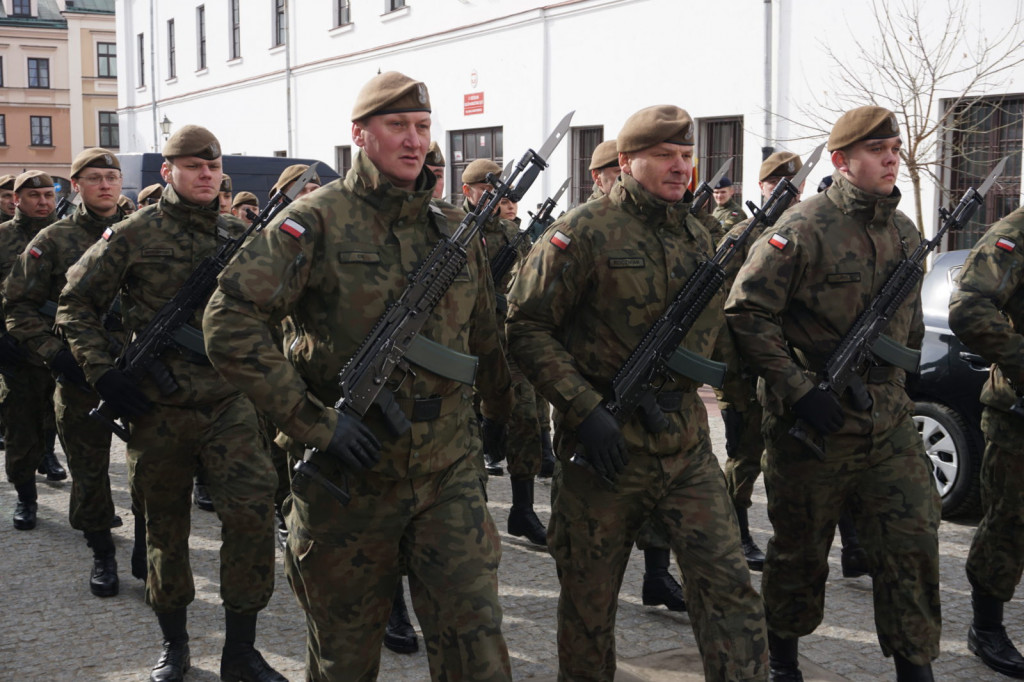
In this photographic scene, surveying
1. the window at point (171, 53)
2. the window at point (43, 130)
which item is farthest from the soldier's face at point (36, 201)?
the window at point (43, 130)

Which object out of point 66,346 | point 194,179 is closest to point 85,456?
point 66,346

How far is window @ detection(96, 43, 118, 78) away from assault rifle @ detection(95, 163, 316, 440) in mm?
58979

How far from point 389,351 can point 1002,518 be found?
2.74 meters

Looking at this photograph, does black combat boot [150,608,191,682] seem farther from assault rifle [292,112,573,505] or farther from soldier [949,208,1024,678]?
soldier [949,208,1024,678]

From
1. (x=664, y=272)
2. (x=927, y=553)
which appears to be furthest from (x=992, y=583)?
(x=664, y=272)

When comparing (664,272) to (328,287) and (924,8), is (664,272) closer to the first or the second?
(328,287)

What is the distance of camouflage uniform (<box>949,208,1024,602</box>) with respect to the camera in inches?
181

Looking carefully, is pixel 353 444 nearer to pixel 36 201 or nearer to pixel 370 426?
pixel 370 426

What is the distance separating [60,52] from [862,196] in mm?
63108

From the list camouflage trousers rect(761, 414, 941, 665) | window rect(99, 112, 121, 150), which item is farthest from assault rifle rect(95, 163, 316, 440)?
window rect(99, 112, 121, 150)

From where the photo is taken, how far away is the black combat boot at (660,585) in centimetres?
538

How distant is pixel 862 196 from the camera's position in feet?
14.0

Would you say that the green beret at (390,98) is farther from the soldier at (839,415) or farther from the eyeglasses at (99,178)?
the eyeglasses at (99,178)

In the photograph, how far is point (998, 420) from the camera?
189 inches
